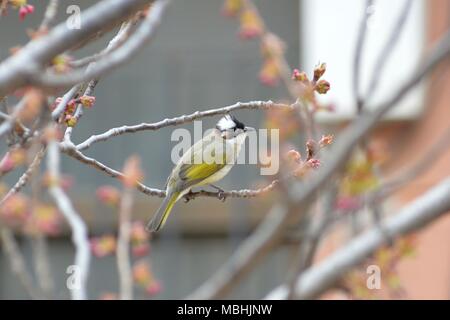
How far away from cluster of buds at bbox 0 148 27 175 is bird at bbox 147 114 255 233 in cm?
61

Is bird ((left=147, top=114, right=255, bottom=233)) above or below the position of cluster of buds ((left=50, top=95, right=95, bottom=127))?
above

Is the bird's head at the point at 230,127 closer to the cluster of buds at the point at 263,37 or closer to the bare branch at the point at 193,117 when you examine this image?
the cluster of buds at the point at 263,37

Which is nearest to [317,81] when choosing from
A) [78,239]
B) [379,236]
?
[379,236]

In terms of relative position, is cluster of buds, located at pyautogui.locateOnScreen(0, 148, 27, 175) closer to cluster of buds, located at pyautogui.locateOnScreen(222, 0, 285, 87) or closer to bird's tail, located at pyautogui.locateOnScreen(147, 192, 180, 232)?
bird's tail, located at pyautogui.locateOnScreen(147, 192, 180, 232)

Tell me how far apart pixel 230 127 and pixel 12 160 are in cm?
90

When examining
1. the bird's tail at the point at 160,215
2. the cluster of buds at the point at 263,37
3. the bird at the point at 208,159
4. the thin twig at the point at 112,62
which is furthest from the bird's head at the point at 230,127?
the thin twig at the point at 112,62

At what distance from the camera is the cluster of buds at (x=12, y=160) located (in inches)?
59.1

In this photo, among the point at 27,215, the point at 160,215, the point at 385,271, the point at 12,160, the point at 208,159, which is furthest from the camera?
the point at 27,215

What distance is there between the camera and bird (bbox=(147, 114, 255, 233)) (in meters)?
2.35

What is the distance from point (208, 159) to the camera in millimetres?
2414

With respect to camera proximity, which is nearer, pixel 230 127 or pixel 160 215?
pixel 160 215

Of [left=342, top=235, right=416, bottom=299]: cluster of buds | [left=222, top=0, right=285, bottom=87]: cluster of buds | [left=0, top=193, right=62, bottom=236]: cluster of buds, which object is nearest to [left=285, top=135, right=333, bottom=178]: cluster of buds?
[left=342, top=235, right=416, bottom=299]: cluster of buds

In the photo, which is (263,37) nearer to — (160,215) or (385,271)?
(385,271)

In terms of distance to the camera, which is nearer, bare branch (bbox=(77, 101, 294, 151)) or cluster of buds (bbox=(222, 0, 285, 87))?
bare branch (bbox=(77, 101, 294, 151))
